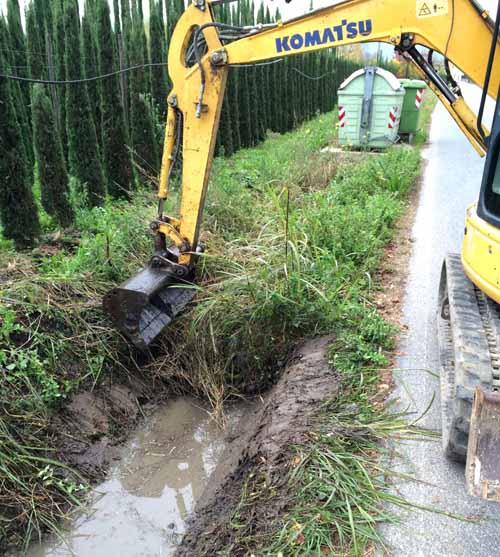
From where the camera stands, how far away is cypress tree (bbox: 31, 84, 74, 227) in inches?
266

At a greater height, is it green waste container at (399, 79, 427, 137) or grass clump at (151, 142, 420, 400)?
green waste container at (399, 79, 427, 137)

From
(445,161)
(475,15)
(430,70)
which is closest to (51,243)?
(430,70)

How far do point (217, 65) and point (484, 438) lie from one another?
3.20 metres

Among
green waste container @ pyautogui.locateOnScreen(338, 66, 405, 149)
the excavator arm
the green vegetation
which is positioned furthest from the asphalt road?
green waste container @ pyautogui.locateOnScreen(338, 66, 405, 149)

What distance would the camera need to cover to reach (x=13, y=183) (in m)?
6.11

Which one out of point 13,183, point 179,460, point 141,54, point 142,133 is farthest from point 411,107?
point 179,460

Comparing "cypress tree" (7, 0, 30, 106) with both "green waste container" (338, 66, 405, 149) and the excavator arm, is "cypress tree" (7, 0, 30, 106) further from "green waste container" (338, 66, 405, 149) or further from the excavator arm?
the excavator arm

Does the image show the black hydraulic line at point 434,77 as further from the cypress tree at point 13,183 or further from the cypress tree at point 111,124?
the cypress tree at point 111,124

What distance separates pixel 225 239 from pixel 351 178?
11.4ft

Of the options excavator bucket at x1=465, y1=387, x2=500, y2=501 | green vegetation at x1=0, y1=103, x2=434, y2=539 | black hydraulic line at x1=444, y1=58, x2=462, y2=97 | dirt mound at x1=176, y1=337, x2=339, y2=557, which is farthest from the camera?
black hydraulic line at x1=444, y1=58, x2=462, y2=97

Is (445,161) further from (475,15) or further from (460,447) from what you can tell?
(460,447)

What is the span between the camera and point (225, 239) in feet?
19.1

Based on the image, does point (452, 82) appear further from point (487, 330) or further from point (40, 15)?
point (40, 15)

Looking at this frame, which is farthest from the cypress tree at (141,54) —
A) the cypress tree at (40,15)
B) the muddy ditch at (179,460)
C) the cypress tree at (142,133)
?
the muddy ditch at (179,460)
